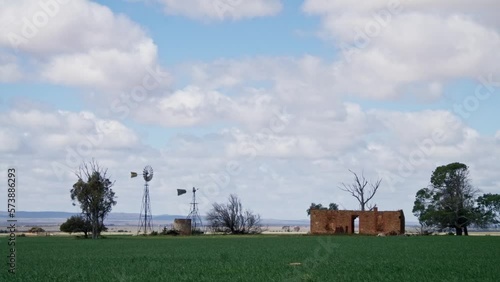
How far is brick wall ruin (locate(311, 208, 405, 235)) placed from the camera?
238ft

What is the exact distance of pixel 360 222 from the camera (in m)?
72.8

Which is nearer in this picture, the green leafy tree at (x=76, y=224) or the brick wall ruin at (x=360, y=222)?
the brick wall ruin at (x=360, y=222)

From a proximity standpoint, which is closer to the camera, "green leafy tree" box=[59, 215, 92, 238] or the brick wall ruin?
the brick wall ruin

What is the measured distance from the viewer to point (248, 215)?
9338 centimetres

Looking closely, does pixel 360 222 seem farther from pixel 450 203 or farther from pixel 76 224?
pixel 76 224

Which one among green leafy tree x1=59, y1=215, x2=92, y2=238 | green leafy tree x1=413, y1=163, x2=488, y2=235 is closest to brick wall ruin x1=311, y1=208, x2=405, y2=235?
green leafy tree x1=413, y1=163, x2=488, y2=235

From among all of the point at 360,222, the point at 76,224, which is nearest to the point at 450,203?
the point at 360,222

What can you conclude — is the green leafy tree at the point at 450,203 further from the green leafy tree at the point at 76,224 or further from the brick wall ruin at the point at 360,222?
the green leafy tree at the point at 76,224

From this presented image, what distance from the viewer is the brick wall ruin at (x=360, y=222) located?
238 ft

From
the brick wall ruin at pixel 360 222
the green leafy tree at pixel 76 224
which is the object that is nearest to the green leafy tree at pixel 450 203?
the brick wall ruin at pixel 360 222

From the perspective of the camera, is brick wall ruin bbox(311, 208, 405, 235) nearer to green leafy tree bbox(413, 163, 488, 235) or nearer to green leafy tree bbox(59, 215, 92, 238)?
green leafy tree bbox(413, 163, 488, 235)

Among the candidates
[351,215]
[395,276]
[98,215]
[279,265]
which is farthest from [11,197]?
[98,215]

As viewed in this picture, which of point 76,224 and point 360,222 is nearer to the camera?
point 360,222

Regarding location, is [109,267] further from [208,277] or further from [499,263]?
[499,263]
